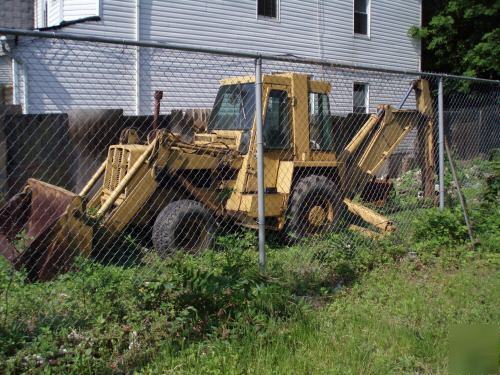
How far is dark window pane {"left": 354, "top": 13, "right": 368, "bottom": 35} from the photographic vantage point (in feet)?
60.8

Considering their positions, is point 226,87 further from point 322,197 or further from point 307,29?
point 307,29

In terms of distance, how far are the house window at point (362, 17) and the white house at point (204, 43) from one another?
0.12ft

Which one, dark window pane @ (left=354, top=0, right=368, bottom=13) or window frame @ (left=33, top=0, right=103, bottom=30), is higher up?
dark window pane @ (left=354, top=0, right=368, bottom=13)

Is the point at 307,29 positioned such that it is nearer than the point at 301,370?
No

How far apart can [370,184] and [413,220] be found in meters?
2.42

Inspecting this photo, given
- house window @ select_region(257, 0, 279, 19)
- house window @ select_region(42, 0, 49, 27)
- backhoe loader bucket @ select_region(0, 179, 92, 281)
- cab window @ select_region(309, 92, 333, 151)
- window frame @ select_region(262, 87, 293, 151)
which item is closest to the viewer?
backhoe loader bucket @ select_region(0, 179, 92, 281)

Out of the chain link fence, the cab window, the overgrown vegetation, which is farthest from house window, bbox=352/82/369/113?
the overgrown vegetation

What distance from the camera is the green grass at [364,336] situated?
141 inches

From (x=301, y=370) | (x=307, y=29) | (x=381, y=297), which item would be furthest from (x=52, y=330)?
(x=307, y=29)

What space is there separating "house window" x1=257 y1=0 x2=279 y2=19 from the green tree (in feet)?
22.2

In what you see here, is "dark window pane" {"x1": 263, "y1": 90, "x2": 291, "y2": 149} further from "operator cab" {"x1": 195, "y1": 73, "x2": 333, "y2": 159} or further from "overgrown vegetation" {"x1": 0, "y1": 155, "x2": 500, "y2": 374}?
"overgrown vegetation" {"x1": 0, "y1": 155, "x2": 500, "y2": 374}

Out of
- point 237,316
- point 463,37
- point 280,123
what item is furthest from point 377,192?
point 463,37

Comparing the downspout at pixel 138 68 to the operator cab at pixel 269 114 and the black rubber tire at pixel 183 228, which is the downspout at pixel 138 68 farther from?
the black rubber tire at pixel 183 228

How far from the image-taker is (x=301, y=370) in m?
3.51
